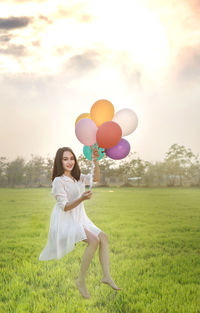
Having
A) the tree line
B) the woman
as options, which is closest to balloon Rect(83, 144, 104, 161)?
the woman

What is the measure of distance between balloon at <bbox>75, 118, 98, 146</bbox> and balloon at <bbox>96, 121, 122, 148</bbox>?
0.12m

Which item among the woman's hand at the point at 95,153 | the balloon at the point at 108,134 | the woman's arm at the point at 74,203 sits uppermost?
the balloon at the point at 108,134

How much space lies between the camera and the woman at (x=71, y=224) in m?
3.80

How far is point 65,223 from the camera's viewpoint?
13.1 ft

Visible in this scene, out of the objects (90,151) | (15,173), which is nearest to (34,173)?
(15,173)

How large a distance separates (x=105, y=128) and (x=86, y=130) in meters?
0.27

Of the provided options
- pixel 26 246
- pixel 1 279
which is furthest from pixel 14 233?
pixel 1 279

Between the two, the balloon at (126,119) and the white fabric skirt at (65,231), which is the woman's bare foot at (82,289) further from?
the balloon at (126,119)

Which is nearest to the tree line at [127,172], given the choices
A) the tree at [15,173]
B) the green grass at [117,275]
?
the tree at [15,173]

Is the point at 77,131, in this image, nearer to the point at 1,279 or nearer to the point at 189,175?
the point at 1,279

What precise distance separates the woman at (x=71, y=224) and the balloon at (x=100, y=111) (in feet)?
2.11

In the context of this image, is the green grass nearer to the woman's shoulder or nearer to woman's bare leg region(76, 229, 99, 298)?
woman's bare leg region(76, 229, 99, 298)

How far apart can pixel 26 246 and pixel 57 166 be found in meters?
2.84

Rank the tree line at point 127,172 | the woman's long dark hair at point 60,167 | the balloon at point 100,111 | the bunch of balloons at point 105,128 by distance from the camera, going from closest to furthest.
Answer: the woman's long dark hair at point 60,167 < the bunch of balloons at point 105,128 < the balloon at point 100,111 < the tree line at point 127,172
